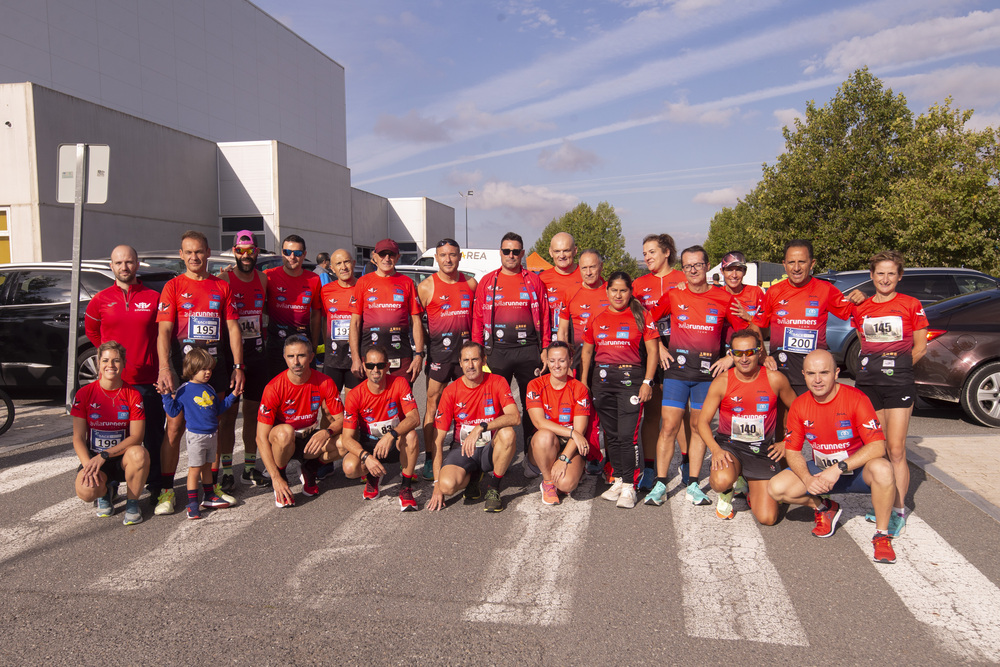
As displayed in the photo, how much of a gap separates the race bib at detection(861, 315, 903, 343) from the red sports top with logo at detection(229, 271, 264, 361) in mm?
4947

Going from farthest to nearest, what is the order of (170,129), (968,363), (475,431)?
(170,129) → (968,363) → (475,431)

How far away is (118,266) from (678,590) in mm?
4593

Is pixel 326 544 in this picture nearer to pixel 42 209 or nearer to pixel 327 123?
pixel 42 209

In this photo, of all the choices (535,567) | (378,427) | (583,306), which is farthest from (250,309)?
(535,567)

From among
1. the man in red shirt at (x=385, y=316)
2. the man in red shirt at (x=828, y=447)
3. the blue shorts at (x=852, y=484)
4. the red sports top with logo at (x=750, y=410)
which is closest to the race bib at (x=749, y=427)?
the red sports top with logo at (x=750, y=410)

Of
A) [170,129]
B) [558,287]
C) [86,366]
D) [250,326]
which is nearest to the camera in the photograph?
[250,326]

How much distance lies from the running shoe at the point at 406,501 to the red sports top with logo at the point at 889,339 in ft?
11.4

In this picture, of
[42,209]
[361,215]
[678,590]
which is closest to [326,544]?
[678,590]

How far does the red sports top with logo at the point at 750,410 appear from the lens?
4777 mm

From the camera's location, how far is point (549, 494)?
17.1 feet

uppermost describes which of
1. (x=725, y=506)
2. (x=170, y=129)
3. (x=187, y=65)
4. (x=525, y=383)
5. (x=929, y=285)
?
(x=187, y=65)

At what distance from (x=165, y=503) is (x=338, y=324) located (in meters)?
2.09

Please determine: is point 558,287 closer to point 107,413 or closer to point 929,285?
point 107,413

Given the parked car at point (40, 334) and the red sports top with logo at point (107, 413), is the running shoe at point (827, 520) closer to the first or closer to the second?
the red sports top with logo at point (107, 413)
